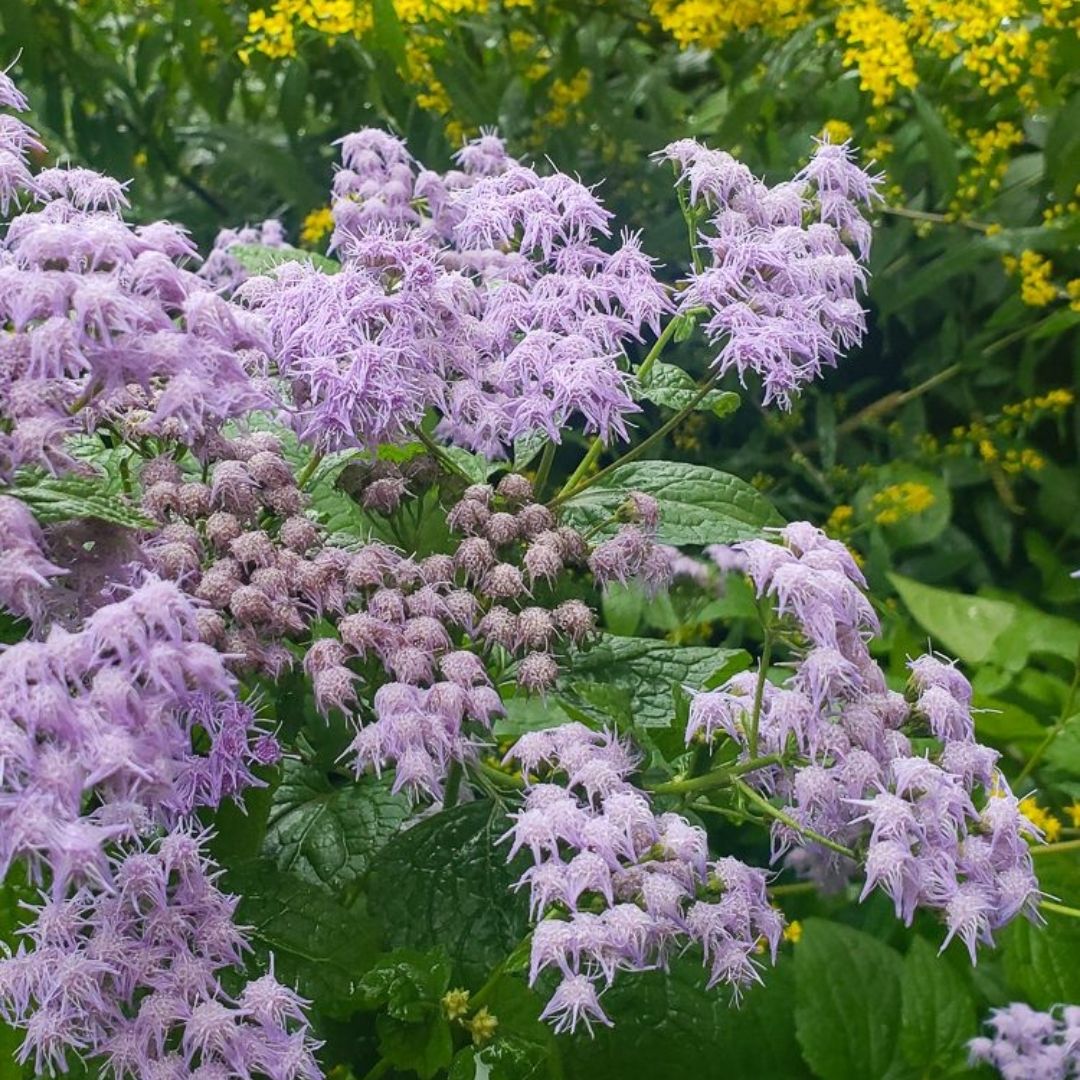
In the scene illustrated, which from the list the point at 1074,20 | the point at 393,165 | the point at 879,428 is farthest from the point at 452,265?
the point at 879,428

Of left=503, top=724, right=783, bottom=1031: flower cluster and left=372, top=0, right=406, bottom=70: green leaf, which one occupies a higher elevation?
left=372, top=0, right=406, bottom=70: green leaf

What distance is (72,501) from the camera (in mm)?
491

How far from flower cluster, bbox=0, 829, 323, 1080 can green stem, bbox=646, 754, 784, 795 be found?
0.17 m

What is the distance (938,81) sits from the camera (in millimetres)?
1347

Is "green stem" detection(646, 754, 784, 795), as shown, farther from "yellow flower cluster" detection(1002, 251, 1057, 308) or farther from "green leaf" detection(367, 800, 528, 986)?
"yellow flower cluster" detection(1002, 251, 1057, 308)

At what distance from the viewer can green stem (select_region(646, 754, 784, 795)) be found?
559mm

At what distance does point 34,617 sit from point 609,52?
45.0 inches

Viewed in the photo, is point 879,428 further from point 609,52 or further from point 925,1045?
point 925,1045

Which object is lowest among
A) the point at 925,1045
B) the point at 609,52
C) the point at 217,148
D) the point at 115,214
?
the point at 925,1045

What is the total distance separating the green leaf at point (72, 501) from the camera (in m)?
0.49

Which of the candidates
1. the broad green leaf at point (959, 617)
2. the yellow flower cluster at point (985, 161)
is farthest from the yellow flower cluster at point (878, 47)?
the broad green leaf at point (959, 617)

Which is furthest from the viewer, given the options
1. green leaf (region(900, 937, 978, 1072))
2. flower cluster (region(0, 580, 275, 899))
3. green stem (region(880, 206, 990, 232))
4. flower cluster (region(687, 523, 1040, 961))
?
green stem (region(880, 206, 990, 232))

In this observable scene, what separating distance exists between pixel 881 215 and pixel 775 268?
2.88ft

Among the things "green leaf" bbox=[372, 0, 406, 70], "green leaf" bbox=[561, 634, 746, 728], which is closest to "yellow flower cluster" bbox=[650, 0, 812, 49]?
"green leaf" bbox=[372, 0, 406, 70]
